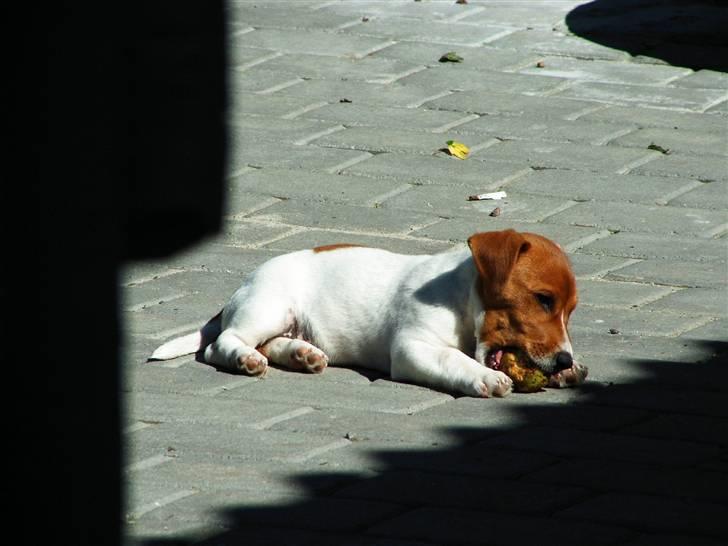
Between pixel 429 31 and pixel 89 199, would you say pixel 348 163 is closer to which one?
pixel 429 31

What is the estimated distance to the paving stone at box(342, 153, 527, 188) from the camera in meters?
8.74

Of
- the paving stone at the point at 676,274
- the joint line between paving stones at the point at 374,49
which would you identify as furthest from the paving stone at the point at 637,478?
the joint line between paving stones at the point at 374,49

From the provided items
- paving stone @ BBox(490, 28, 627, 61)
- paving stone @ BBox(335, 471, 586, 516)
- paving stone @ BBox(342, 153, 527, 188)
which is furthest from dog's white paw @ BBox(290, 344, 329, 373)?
paving stone @ BBox(490, 28, 627, 61)

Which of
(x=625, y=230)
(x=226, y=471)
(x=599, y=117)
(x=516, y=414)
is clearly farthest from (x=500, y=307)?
(x=599, y=117)

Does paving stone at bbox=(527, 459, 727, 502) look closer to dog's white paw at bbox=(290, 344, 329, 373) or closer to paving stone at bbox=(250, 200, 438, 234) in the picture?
dog's white paw at bbox=(290, 344, 329, 373)

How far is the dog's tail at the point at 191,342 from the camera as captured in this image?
612 centimetres

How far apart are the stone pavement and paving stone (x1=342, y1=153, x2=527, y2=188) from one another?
18 millimetres

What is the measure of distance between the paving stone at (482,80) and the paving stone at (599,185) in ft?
6.12

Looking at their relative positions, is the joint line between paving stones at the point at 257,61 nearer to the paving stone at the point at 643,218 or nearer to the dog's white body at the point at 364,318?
the paving stone at the point at 643,218

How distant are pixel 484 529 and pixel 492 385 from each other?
4.61 feet

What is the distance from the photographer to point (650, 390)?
18.7 ft

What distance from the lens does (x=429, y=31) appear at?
39.6 ft

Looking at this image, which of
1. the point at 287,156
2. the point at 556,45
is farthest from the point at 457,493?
the point at 556,45

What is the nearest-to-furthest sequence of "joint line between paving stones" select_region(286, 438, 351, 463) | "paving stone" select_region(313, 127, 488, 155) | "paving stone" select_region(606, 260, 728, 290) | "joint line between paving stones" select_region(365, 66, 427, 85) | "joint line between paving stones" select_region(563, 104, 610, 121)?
"joint line between paving stones" select_region(286, 438, 351, 463)
"paving stone" select_region(606, 260, 728, 290)
"paving stone" select_region(313, 127, 488, 155)
"joint line between paving stones" select_region(563, 104, 610, 121)
"joint line between paving stones" select_region(365, 66, 427, 85)
